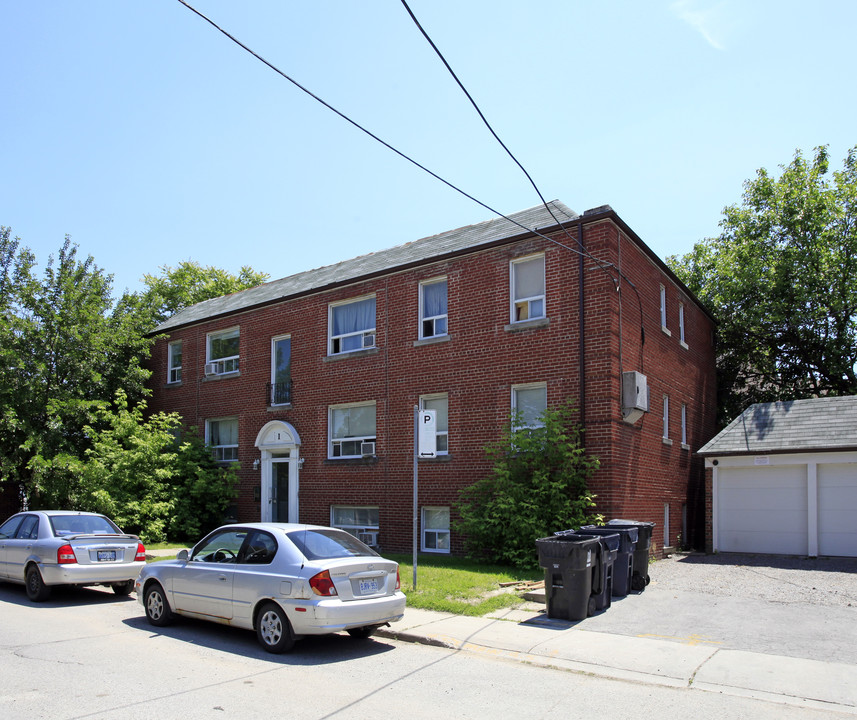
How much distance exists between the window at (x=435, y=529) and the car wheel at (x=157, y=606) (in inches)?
326

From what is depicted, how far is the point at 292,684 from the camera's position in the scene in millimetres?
6574

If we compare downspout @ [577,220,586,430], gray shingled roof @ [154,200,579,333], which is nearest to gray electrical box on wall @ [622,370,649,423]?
downspout @ [577,220,586,430]

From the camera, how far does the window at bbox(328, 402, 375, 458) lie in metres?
18.4

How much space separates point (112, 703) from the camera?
19.2 ft

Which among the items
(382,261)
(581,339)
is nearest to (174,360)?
(382,261)

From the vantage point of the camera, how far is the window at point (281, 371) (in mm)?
20297

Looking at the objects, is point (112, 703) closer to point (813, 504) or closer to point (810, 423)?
point (813, 504)

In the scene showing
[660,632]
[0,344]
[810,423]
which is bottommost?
[660,632]

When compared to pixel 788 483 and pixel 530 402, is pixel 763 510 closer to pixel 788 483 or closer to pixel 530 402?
pixel 788 483

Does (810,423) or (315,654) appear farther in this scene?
(810,423)

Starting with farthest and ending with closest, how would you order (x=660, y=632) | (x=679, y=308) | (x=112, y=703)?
(x=679, y=308) → (x=660, y=632) → (x=112, y=703)

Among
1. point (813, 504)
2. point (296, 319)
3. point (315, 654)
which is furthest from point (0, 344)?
point (813, 504)

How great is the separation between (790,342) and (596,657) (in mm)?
20035

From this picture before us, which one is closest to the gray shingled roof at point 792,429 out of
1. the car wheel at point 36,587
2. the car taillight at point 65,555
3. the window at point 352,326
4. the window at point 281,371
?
the window at point 352,326
